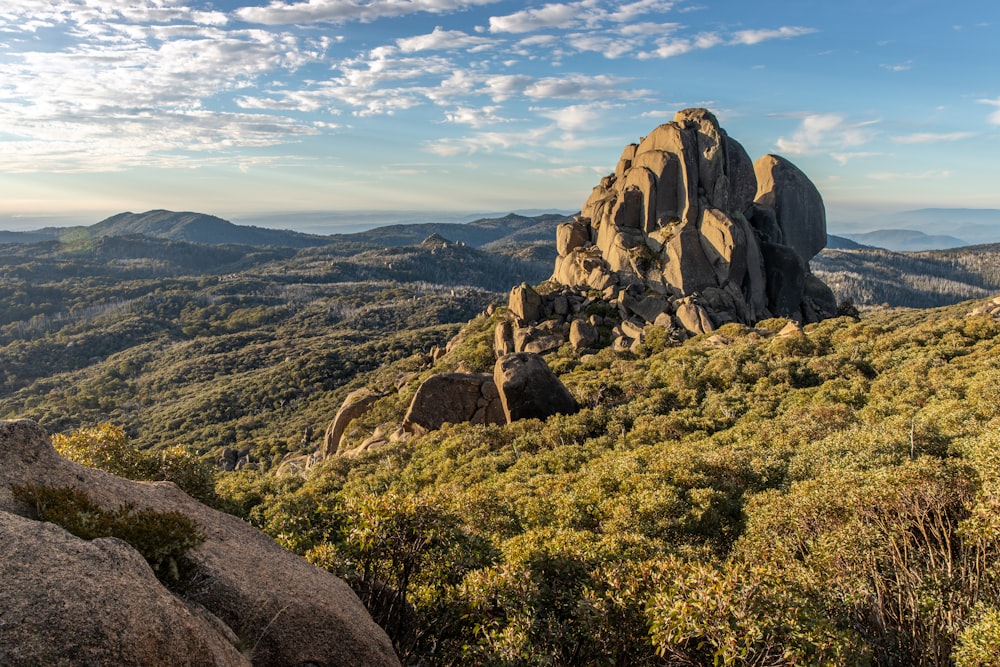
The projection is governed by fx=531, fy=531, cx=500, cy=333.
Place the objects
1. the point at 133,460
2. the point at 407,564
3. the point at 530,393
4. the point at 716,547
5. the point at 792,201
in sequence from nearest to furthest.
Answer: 1. the point at 407,564
2. the point at 716,547
3. the point at 133,460
4. the point at 530,393
5. the point at 792,201

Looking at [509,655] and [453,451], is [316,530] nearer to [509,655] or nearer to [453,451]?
[509,655]

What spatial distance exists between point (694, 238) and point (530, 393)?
40.1 metres

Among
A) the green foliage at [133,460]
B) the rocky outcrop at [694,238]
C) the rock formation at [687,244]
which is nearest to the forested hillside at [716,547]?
the green foliage at [133,460]

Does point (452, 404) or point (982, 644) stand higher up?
point (982, 644)

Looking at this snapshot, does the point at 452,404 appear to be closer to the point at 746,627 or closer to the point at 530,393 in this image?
the point at 530,393

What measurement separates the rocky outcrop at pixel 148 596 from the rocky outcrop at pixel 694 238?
172ft

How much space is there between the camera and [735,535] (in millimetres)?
18906

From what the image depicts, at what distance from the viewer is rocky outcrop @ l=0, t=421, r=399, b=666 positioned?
261 inches

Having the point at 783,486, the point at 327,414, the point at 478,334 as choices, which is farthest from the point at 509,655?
the point at 327,414

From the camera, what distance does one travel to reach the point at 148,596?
7605mm

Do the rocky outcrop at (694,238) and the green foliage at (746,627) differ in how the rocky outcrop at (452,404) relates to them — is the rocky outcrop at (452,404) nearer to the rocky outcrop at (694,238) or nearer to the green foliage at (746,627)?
the rocky outcrop at (694,238)

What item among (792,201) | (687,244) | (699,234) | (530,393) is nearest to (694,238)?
(699,234)

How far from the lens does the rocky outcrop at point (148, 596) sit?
21.7ft

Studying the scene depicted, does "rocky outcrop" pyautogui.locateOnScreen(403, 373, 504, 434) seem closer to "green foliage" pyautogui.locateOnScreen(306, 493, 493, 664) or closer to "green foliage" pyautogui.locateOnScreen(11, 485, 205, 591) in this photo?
"green foliage" pyautogui.locateOnScreen(306, 493, 493, 664)
